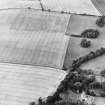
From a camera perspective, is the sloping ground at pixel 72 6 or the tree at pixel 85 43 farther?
the sloping ground at pixel 72 6

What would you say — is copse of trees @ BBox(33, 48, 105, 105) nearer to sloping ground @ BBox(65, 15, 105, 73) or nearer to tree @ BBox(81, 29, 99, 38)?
sloping ground @ BBox(65, 15, 105, 73)

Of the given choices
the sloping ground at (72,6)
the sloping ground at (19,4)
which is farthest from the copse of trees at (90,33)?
the sloping ground at (19,4)

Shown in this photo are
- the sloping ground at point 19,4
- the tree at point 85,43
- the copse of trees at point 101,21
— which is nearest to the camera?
the tree at point 85,43

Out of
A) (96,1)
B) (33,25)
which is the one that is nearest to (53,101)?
(33,25)

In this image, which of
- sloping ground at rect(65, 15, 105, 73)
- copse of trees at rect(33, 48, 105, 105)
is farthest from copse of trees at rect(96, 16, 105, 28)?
copse of trees at rect(33, 48, 105, 105)

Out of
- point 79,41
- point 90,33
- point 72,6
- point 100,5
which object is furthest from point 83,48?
point 100,5

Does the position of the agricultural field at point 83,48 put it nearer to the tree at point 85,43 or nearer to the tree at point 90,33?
the tree at point 85,43

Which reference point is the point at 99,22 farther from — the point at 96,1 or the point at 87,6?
the point at 96,1
